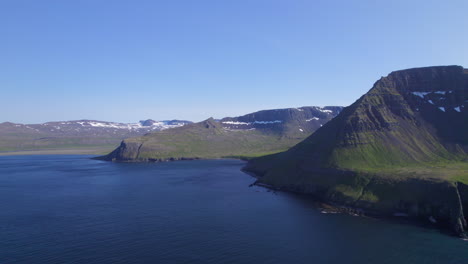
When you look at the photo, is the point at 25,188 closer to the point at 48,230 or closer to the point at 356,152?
the point at 48,230

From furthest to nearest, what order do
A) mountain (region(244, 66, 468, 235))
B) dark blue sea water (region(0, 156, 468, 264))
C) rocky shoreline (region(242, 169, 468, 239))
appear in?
mountain (region(244, 66, 468, 235)) → rocky shoreline (region(242, 169, 468, 239)) → dark blue sea water (region(0, 156, 468, 264))

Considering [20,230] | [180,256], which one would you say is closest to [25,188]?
[20,230]

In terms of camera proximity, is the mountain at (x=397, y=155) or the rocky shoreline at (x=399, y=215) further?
the mountain at (x=397, y=155)

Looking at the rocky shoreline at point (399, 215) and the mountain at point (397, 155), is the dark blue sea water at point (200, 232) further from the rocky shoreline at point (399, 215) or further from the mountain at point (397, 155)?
the mountain at point (397, 155)

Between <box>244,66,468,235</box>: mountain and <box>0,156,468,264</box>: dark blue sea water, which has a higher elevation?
<box>244,66,468,235</box>: mountain

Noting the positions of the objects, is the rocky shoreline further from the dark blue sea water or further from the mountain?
the dark blue sea water

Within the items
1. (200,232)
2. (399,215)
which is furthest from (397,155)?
(200,232)

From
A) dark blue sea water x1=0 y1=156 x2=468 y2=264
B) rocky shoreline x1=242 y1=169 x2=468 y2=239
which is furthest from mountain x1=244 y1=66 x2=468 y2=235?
dark blue sea water x1=0 y1=156 x2=468 y2=264

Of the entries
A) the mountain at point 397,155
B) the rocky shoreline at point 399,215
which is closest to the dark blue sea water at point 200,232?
the rocky shoreline at point 399,215
